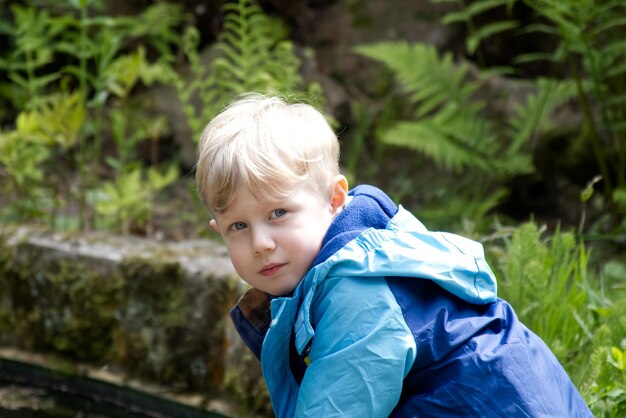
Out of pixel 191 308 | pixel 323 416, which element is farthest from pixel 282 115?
pixel 191 308

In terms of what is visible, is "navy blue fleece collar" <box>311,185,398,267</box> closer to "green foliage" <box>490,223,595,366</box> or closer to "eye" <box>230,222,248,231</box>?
"eye" <box>230,222,248,231</box>

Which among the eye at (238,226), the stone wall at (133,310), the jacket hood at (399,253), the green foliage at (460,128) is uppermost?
→ the jacket hood at (399,253)

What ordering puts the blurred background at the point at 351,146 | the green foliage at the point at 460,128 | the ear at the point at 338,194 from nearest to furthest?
the ear at the point at 338,194, the blurred background at the point at 351,146, the green foliage at the point at 460,128

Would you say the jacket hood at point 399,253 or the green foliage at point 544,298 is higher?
the jacket hood at point 399,253

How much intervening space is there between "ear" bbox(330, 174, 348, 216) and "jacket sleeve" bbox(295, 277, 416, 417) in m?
0.30

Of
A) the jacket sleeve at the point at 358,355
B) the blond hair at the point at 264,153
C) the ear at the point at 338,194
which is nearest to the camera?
the jacket sleeve at the point at 358,355

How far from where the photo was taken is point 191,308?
3969 mm

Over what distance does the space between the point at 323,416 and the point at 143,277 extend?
223 cm

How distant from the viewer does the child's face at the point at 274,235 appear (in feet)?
7.12

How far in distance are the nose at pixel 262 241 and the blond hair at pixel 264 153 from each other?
0.09 metres

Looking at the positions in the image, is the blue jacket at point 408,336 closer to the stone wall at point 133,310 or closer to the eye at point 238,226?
the eye at point 238,226

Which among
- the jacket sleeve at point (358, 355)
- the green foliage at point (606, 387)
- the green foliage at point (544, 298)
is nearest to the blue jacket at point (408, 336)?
the jacket sleeve at point (358, 355)

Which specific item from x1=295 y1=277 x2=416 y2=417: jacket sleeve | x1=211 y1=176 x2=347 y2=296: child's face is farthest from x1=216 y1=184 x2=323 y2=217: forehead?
x1=295 y1=277 x2=416 y2=417: jacket sleeve

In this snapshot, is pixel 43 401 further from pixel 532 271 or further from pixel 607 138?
pixel 607 138
